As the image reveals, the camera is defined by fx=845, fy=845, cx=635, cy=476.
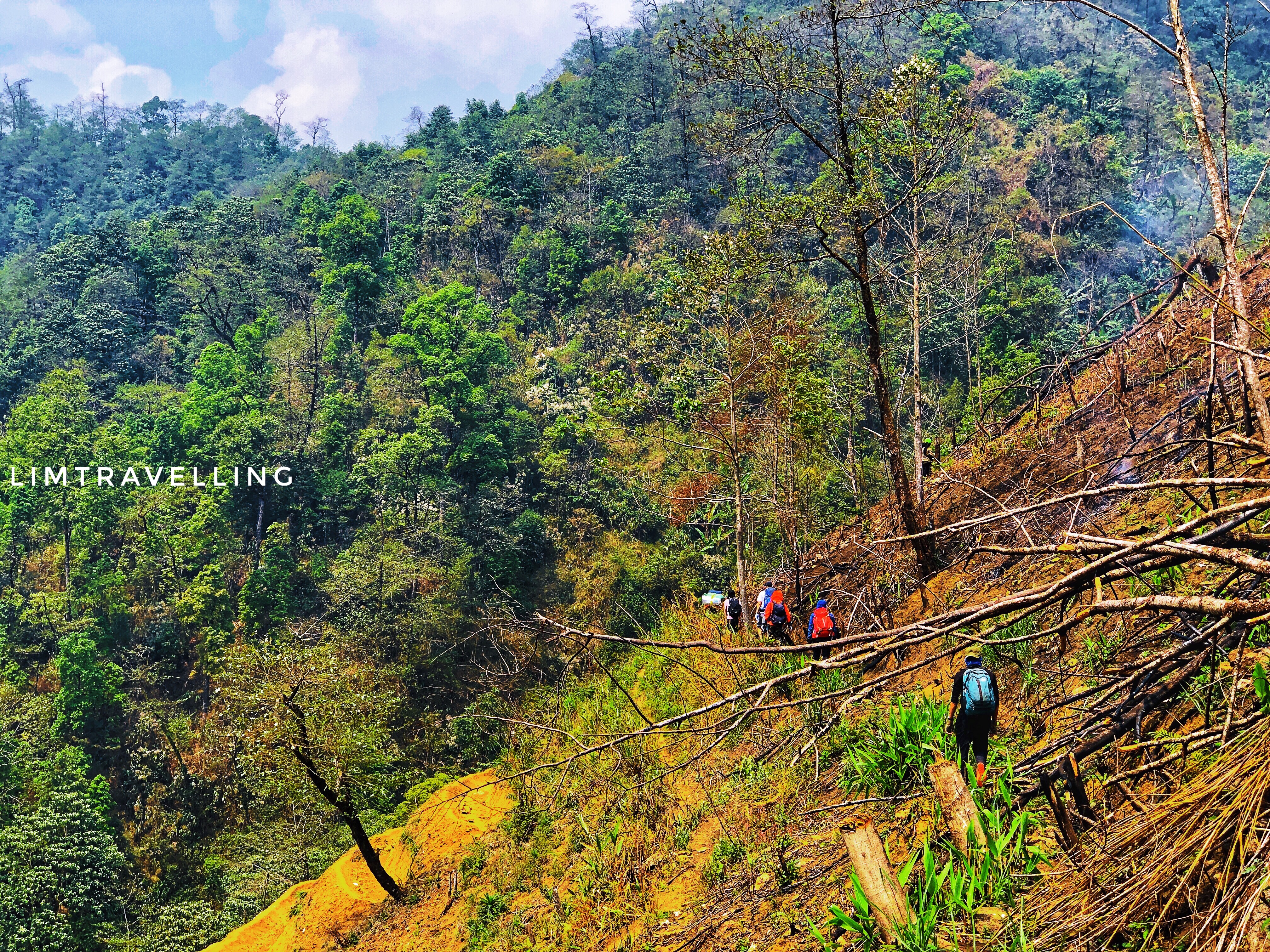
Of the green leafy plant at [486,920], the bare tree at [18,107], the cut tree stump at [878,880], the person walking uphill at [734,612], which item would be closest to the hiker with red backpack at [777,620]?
the person walking uphill at [734,612]

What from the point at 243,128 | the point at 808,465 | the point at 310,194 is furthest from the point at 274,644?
the point at 243,128

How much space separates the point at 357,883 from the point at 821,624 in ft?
19.4

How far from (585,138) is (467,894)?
34591 millimetres

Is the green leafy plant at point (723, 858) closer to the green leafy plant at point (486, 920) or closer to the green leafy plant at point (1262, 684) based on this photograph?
the green leafy plant at point (486, 920)

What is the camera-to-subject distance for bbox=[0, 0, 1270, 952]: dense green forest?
9305mm

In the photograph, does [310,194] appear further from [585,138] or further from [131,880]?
[131,880]

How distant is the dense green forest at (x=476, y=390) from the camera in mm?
9305

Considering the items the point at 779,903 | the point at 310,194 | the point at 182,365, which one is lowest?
the point at 779,903

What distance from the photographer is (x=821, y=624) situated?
Answer: 6113 mm

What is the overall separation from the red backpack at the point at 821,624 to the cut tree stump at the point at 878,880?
Answer: 12.3ft

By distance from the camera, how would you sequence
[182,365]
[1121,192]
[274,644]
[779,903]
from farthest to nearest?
[182,365] → [1121,192] → [274,644] → [779,903]

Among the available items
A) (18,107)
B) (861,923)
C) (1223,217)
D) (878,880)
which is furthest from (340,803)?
(18,107)

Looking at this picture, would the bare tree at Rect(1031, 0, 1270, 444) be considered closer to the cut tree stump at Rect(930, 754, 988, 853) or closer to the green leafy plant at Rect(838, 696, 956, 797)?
the cut tree stump at Rect(930, 754, 988, 853)

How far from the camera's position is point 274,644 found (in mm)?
13234
